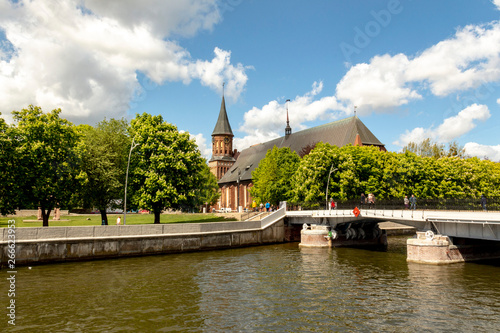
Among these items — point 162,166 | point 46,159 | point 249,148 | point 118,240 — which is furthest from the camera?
point 249,148

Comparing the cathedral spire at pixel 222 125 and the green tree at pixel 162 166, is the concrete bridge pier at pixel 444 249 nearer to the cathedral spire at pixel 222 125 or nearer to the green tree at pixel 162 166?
the green tree at pixel 162 166

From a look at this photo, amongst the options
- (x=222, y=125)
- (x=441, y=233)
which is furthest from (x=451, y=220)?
(x=222, y=125)

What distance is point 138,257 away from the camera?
34844mm


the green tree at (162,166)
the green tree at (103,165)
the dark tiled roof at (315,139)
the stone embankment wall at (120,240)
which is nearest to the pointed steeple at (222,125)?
the dark tiled roof at (315,139)

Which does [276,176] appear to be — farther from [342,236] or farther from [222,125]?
[222,125]

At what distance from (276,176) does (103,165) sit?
2987 centimetres

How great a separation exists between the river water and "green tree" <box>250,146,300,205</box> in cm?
2921

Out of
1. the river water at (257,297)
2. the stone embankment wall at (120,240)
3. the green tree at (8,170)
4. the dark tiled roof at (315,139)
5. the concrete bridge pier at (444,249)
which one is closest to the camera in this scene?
the river water at (257,297)

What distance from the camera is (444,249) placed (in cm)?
2908

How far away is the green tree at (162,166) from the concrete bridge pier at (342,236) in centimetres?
1461

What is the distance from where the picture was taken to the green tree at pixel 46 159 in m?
36.9

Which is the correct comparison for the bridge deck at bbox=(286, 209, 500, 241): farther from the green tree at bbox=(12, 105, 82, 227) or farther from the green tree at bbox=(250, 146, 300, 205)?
the green tree at bbox=(12, 105, 82, 227)

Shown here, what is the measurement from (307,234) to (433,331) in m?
28.5

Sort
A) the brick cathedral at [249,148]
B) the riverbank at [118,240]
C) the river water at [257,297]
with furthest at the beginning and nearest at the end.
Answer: the brick cathedral at [249,148] < the riverbank at [118,240] < the river water at [257,297]
